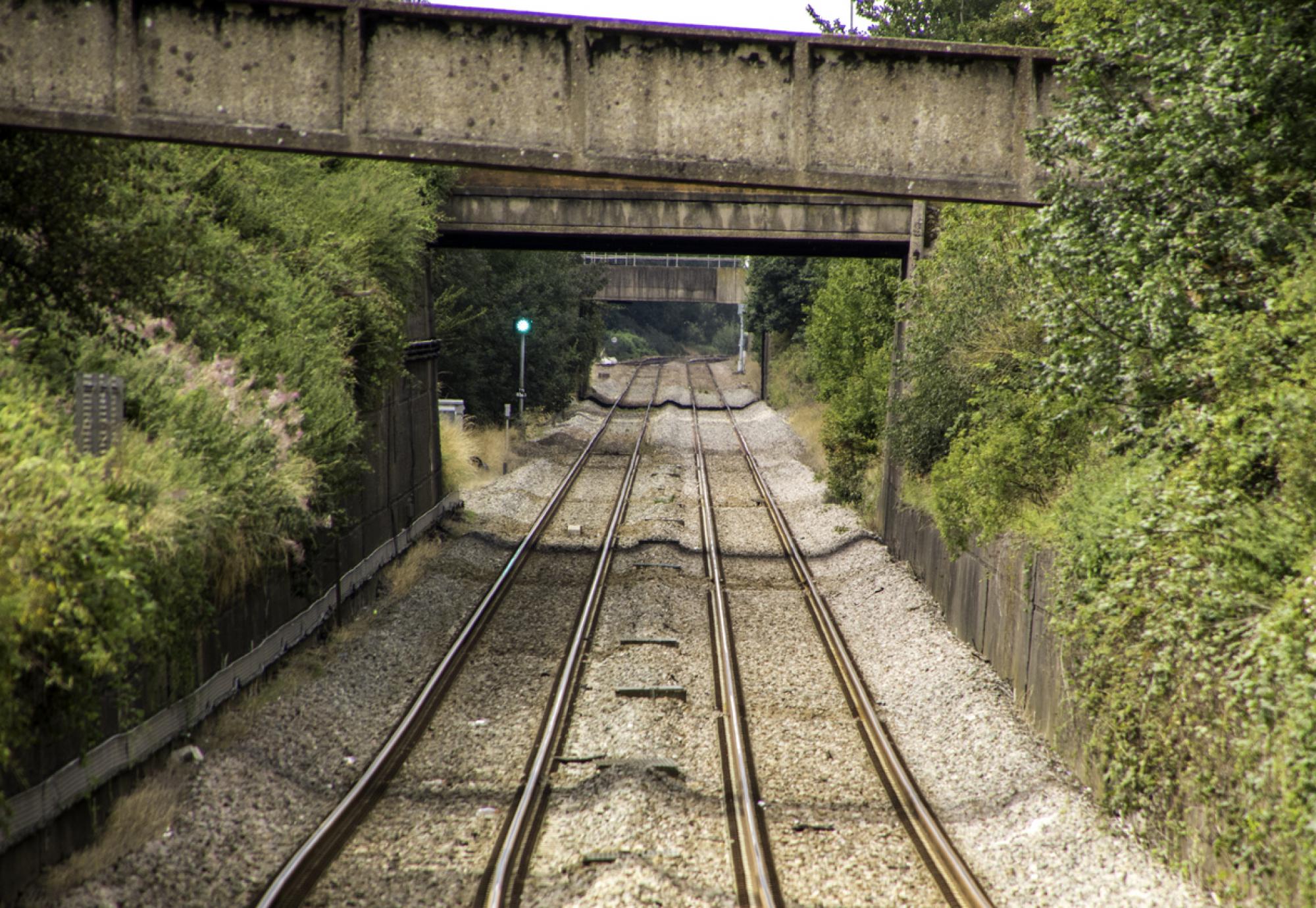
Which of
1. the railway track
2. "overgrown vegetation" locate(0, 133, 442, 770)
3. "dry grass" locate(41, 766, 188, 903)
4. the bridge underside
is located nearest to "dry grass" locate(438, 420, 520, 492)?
the bridge underside

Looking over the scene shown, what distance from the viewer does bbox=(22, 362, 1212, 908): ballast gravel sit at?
7.64 meters

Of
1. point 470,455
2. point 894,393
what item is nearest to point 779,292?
point 470,455

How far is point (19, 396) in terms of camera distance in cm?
785

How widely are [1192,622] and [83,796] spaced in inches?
294

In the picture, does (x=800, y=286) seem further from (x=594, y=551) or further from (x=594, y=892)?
(x=594, y=892)

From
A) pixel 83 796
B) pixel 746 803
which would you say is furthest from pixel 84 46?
pixel 746 803

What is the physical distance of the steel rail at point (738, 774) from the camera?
7664mm

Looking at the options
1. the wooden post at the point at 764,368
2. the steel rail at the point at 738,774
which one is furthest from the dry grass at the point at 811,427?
the steel rail at the point at 738,774

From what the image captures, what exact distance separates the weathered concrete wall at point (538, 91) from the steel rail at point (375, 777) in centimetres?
539

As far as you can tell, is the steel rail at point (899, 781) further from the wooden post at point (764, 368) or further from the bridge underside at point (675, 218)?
the wooden post at point (764, 368)

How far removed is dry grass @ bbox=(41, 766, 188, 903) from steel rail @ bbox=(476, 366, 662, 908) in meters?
2.45

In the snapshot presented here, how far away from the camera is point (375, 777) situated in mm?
9797

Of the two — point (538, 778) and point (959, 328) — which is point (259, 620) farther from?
point (959, 328)

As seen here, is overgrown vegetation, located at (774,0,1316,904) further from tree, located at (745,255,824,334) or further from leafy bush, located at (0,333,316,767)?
tree, located at (745,255,824,334)
